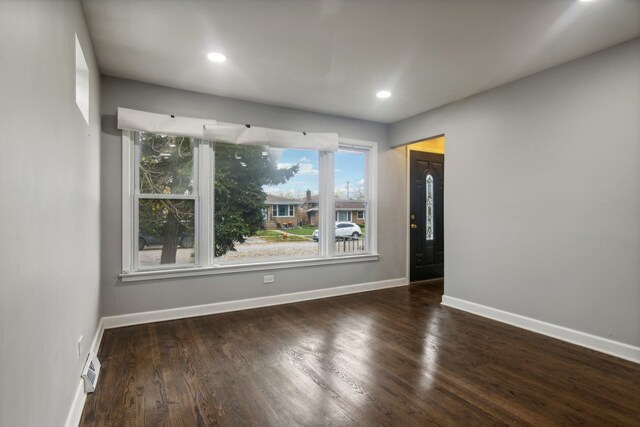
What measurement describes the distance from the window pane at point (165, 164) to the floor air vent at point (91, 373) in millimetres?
1801

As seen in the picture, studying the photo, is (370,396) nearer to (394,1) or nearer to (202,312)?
(202,312)

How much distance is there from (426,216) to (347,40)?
149 inches

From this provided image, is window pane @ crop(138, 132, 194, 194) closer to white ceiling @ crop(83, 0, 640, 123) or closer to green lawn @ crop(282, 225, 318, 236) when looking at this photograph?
white ceiling @ crop(83, 0, 640, 123)

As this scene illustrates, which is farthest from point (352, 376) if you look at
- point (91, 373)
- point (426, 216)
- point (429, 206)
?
point (429, 206)

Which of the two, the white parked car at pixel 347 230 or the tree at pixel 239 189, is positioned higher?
the tree at pixel 239 189

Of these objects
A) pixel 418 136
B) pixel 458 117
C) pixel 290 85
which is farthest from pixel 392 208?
pixel 290 85

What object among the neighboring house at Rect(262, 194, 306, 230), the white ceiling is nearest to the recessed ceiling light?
the white ceiling

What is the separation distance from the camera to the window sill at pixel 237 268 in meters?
3.50

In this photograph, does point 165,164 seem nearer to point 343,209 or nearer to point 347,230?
point 343,209

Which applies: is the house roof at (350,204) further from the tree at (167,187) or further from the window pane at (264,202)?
the tree at (167,187)

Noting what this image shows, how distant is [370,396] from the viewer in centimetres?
214

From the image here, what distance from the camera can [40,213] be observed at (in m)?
1.34

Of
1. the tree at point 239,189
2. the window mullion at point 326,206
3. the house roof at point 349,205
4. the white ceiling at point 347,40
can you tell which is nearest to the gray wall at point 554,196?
the white ceiling at point 347,40

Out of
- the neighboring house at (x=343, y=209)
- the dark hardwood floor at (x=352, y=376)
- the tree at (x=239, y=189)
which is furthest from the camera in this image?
the neighboring house at (x=343, y=209)
